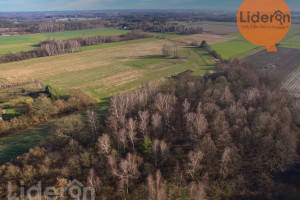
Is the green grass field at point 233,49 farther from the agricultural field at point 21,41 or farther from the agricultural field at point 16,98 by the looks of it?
the agricultural field at point 21,41

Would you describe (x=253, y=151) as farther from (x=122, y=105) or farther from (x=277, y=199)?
(x=122, y=105)

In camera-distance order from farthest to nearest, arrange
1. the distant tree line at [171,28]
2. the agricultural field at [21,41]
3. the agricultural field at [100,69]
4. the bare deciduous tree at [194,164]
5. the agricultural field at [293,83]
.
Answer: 1. the distant tree line at [171,28]
2. the agricultural field at [21,41]
3. the agricultural field at [100,69]
4. the agricultural field at [293,83]
5. the bare deciduous tree at [194,164]

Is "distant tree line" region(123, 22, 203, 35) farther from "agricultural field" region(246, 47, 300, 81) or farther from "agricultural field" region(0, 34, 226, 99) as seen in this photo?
"agricultural field" region(246, 47, 300, 81)

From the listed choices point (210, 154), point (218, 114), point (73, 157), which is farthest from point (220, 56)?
point (73, 157)

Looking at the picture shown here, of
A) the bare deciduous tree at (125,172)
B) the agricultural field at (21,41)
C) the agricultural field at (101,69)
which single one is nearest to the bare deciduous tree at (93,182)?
the bare deciduous tree at (125,172)

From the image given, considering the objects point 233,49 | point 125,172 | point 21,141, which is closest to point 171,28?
point 233,49

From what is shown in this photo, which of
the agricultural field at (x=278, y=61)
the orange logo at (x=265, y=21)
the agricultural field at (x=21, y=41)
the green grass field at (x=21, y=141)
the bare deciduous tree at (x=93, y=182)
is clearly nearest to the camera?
the bare deciduous tree at (x=93, y=182)
